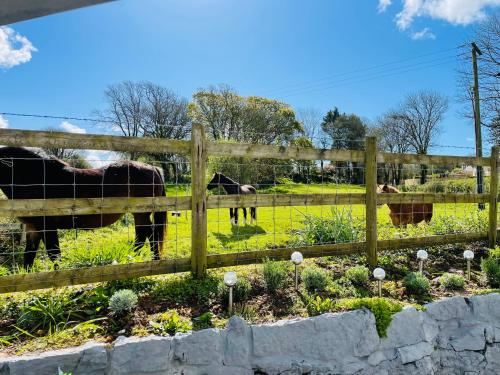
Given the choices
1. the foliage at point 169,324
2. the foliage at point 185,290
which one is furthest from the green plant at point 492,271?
the foliage at point 169,324

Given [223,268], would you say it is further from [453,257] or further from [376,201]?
[453,257]

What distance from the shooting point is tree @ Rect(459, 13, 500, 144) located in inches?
602

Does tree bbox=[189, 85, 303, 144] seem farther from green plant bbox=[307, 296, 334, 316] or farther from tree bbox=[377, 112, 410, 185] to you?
green plant bbox=[307, 296, 334, 316]

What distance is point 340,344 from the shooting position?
292cm

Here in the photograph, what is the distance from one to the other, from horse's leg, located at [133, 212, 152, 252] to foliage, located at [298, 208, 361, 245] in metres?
2.28

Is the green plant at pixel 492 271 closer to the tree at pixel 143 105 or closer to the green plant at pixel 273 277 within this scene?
the green plant at pixel 273 277

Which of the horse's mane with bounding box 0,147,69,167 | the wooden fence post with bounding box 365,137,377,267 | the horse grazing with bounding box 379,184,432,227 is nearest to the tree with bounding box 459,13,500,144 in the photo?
the horse grazing with bounding box 379,184,432,227

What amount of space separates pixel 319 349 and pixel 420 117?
3101 cm

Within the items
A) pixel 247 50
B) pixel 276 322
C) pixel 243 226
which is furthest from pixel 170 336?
pixel 247 50

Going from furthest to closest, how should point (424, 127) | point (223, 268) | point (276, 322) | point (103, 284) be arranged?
point (424, 127) → point (223, 268) → point (103, 284) → point (276, 322)

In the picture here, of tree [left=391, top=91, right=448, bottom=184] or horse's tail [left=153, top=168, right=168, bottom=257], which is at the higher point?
tree [left=391, top=91, right=448, bottom=184]

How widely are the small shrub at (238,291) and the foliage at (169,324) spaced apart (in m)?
0.51

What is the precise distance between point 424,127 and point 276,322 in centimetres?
3091

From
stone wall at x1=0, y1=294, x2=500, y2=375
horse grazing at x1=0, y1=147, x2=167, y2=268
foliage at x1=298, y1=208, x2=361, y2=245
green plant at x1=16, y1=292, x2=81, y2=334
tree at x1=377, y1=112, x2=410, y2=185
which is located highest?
tree at x1=377, y1=112, x2=410, y2=185
